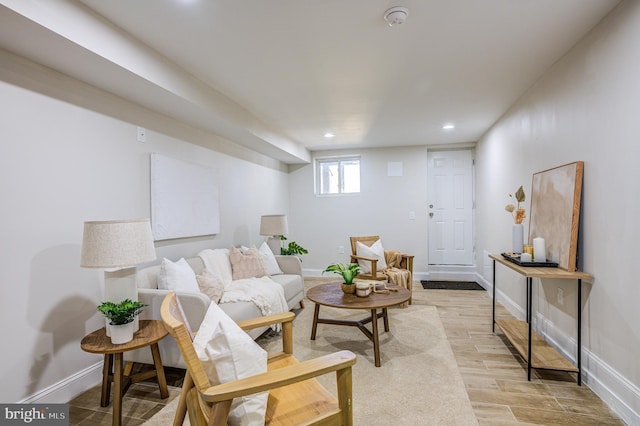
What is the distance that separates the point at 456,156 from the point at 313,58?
4008mm

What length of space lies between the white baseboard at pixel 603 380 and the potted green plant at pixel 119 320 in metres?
2.80

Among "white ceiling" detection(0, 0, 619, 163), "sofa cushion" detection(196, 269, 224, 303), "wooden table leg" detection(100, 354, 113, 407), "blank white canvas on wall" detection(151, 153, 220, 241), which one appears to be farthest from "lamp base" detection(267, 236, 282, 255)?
"wooden table leg" detection(100, 354, 113, 407)

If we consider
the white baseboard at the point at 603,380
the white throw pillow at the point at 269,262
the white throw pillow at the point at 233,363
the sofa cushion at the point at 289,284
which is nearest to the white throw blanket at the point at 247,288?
the sofa cushion at the point at 289,284

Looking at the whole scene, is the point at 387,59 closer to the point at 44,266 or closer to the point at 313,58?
the point at 313,58

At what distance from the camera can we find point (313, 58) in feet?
7.78

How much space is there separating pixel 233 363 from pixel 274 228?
3.08 m

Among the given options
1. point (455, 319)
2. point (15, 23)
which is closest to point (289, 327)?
point (15, 23)

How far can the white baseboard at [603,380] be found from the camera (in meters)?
1.72

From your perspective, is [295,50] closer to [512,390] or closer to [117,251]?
[117,251]

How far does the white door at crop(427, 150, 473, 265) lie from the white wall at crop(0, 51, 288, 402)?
4.56m

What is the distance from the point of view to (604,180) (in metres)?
1.97

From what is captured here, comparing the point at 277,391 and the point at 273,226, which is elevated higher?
the point at 273,226

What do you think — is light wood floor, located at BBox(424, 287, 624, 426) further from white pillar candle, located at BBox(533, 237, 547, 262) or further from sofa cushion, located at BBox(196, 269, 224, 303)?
sofa cushion, located at BBox(196, 269, 224, 303)

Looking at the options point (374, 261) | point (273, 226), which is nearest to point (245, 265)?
point (273, 226)
